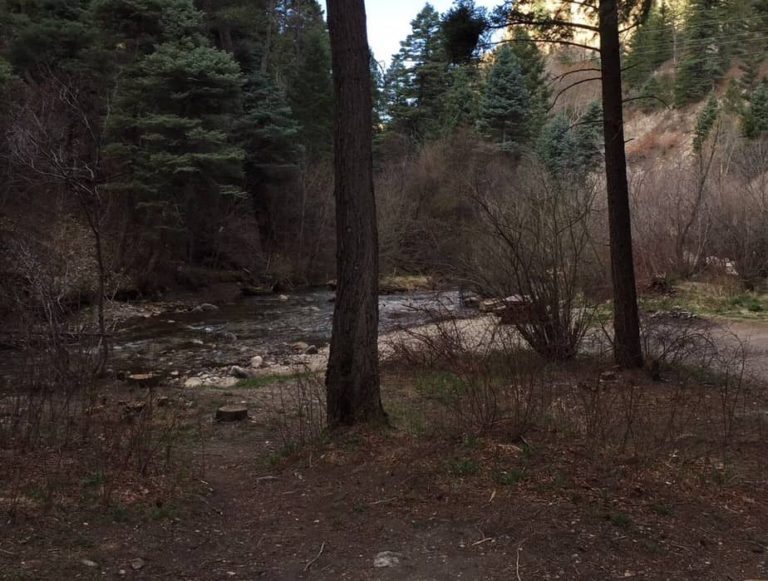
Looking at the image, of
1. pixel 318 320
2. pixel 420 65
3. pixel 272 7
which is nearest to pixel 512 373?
pixel 318 320

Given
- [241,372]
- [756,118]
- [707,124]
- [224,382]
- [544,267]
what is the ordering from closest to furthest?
1. [544,267]
2. [224,382]
3. [241,372]
4. [756,118]
5. [707,124]

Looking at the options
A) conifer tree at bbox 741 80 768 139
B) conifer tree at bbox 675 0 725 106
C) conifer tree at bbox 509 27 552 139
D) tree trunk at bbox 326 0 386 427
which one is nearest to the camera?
tree trunk at bbox 326 0 386 427

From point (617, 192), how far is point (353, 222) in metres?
4.67

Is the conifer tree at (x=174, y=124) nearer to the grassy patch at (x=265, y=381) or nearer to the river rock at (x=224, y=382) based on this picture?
the river rock at (x=224, y=382)

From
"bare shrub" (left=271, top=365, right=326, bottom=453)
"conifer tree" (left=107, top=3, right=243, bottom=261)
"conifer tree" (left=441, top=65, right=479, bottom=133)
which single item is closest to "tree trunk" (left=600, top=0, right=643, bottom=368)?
"bare shrub" (left=271, top=365, right=326, bottom=453)

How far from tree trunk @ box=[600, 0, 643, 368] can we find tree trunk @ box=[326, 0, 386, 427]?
4329mm

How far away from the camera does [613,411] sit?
21.2ft

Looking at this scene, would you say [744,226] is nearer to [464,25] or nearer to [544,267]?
[544,267]

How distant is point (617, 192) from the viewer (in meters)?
8.50

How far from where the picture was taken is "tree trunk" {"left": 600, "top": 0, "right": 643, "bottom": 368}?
8.44 m

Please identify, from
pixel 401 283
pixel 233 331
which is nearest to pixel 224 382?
pixel 233 331

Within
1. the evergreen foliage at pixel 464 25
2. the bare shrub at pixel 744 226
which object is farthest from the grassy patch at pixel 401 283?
the evergreen foliage at pixel 464 25

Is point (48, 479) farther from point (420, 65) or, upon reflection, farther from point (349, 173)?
point (420, 65)

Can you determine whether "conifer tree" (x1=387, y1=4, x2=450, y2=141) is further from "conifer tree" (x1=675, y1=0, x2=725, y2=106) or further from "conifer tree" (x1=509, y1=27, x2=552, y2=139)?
"conifer tree" (x1=675, y1=0, x2=725, y2=106)
